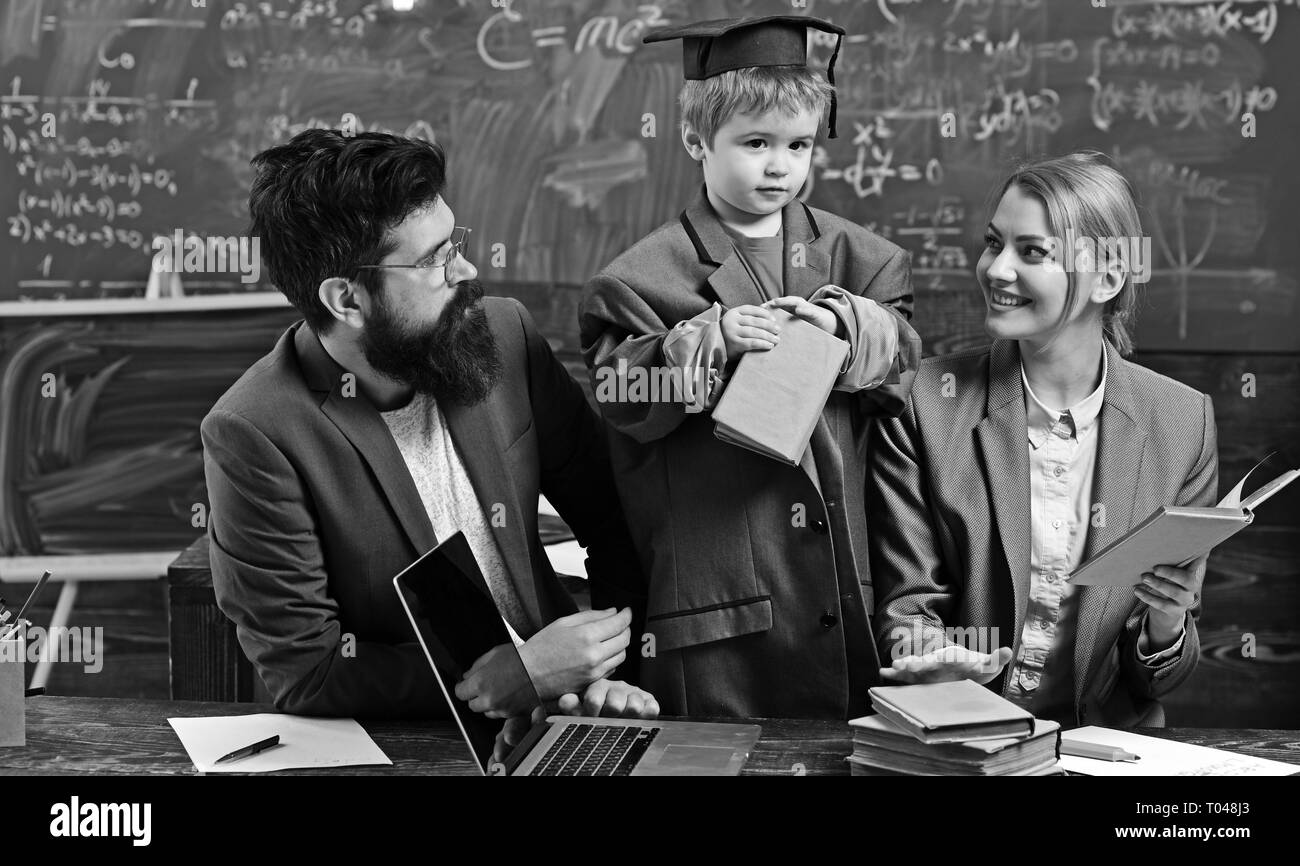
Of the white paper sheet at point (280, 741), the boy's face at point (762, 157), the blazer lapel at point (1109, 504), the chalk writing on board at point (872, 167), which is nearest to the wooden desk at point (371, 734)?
the white paper sheet at point (280, 741)

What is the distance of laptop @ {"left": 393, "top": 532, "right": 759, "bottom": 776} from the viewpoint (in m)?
1.74

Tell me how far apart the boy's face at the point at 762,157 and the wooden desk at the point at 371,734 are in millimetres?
876

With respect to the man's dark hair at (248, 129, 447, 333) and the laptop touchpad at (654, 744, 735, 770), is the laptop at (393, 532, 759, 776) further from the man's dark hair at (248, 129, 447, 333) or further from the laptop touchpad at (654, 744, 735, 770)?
the man's dark hair at (248, 129, 447, 333)

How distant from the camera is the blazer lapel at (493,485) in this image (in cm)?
223

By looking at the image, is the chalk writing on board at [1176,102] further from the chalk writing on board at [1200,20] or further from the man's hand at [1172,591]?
the man's hand at [1172,591]

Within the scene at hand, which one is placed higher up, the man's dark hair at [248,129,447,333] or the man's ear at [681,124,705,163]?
the man's ear at [681,124,705,163]

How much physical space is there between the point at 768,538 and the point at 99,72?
2.71m

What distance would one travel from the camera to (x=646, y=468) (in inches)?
88.1

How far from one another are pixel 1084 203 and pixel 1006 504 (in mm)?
539

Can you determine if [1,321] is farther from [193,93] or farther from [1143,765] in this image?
[1143,765]

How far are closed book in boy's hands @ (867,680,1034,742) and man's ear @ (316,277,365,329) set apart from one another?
1072 millimetres

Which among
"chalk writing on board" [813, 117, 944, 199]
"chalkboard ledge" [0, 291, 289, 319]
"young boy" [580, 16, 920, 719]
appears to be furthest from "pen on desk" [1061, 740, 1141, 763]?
"chalkboard ledge" [0, 291, 289, 319]

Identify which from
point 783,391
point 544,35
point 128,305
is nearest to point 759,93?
point 783,391

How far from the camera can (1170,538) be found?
186 centimetres
